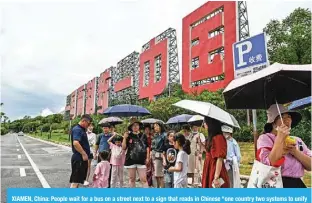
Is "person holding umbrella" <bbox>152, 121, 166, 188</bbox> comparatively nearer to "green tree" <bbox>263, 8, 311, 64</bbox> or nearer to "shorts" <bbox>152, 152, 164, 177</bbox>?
"shorts" <bbox>152, 152, 164, 177</bbox>

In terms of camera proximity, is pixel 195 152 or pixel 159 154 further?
pixel 195 152

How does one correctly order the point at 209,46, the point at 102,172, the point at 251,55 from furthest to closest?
the point at 209,46 → the point at 102,172 → the point at 251,55

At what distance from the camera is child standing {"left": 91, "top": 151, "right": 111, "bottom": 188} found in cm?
475

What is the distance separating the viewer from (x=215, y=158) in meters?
2.74

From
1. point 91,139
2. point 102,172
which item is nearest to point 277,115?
point 102,172

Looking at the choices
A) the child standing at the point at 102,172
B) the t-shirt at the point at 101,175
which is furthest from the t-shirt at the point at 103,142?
the t-shirt at the point at 101,175

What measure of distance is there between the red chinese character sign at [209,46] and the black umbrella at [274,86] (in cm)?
1407

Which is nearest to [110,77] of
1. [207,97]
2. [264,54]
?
[207,97]

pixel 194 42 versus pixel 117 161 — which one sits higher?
pixel 194 42

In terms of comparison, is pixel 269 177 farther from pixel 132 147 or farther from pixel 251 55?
pixel 132 147

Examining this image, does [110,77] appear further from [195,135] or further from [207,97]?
[195,135]

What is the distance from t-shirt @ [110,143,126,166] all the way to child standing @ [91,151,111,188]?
117 millimetres

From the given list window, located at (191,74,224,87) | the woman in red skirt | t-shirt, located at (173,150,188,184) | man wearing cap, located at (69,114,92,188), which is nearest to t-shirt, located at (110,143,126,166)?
man wearing cap, located at (69,114,92,188)

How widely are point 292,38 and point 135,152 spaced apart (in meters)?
13.6
